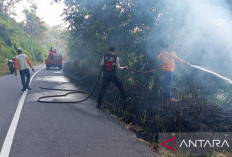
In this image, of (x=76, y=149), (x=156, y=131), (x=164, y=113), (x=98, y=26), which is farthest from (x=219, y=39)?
(x=76, y=149)

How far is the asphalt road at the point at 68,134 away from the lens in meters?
4.19

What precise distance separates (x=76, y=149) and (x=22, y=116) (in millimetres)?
2640

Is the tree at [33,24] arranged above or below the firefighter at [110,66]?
above

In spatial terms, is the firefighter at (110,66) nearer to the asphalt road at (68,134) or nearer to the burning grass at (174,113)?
the burning grass at (174,113)

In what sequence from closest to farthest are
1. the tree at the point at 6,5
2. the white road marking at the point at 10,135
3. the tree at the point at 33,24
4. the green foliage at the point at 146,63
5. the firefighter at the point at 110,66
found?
the white road marking at the point at 10,135 → the green foliage at the point at 146,63 → the firefighter at the point at 110,66 → the tree at the point at 6,5 → the tree at the point at 33,24

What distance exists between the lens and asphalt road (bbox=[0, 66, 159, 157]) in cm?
419

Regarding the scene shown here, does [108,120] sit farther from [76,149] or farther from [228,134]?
[228,134]

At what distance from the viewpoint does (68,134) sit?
5.04 m

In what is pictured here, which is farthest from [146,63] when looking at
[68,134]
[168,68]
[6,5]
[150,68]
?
[6,5]

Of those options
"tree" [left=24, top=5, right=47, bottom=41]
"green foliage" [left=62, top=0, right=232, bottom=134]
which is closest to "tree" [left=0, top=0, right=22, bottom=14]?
"tree" [left=24, top=5, right=47, bottom=41]

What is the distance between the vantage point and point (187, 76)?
25.6ft

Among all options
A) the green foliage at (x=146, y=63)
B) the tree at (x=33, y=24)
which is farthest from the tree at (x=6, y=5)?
the green foliage at (x=146, y=63)

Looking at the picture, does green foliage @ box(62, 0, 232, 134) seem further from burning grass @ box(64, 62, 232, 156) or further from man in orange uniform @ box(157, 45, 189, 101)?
man in orange uniform @ box(157, 45, 189, 101)

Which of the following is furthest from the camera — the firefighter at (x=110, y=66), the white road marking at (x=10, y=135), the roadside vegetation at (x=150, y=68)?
the firefighter at (x=110, y=66)
